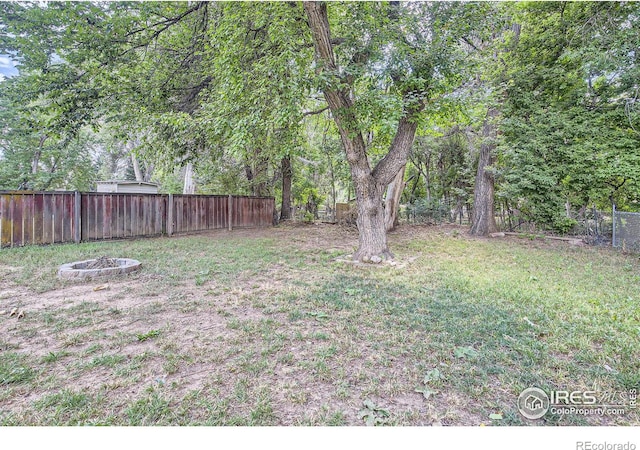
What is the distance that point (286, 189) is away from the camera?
13.2 meters

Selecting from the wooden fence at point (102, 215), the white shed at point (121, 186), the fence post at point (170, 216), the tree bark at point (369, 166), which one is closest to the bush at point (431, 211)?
the tree bark at point (369, 166)

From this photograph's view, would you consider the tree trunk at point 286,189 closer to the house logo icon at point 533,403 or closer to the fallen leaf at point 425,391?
the fallen leaf at point 425,391

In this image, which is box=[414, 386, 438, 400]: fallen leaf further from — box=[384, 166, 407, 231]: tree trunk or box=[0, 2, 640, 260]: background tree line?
box=[384, 166, 407, 231]: tree trunk

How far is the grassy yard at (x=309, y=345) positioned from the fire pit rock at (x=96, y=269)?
193 mm

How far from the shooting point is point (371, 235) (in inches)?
227

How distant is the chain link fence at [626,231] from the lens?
6.88 meters

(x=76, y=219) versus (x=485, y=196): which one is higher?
(x=485, y=196)

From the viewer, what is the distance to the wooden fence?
20.6 feet

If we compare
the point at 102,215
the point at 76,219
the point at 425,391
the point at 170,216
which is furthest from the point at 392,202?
the point at 425,391

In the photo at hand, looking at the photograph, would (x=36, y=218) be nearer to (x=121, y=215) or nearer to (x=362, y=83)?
(x=121, y=215)

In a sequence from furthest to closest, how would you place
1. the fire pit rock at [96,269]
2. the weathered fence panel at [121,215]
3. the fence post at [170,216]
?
the fence post at [170,216], the weathered fence panel at [121,215], the fire pit rock at [96,269]

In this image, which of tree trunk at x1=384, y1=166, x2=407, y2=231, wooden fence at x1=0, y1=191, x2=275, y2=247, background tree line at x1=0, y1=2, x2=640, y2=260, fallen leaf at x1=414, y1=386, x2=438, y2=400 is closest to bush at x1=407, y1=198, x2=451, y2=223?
tree trunk at x1=384, y1=166, x2=407, y2=231

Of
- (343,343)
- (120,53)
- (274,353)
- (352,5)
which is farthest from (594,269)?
(120,53)

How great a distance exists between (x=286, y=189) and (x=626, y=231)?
10677 mm
